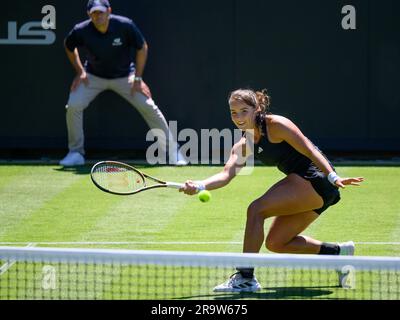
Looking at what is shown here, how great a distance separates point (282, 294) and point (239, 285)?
1.02 ft

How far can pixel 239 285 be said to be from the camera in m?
7.57

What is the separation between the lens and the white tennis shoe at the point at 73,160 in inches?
526

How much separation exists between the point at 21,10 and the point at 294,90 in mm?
3701

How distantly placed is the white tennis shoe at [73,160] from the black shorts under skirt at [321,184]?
19.5 ft

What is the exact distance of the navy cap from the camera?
12.7 meters

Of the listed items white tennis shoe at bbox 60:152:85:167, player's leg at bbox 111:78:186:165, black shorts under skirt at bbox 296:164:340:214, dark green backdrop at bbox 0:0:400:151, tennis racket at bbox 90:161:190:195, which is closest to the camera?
black shorts under skirt at bbox 296:164:340:214

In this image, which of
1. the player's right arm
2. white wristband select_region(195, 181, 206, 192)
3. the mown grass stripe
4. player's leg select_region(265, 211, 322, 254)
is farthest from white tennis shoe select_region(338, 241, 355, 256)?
the mown grass stripe

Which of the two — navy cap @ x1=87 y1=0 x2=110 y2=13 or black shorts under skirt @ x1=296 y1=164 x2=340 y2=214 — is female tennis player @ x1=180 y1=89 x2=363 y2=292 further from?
navy cap @ x1=87 y1=0 x2=110 y2=13

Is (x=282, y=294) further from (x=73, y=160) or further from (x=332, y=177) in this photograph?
(x=73, y=160)

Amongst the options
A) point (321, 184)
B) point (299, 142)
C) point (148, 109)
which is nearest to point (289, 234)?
point (321, 184)

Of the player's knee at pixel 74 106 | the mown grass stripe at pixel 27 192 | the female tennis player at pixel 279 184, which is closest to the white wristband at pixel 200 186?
the female tennis player at pixel 279 184

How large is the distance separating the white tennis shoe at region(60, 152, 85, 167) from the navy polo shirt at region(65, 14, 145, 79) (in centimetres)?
112

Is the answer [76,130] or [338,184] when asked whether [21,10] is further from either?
[338,184]

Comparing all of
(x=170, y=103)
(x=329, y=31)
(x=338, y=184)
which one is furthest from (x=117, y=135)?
(x=338, y=184)
